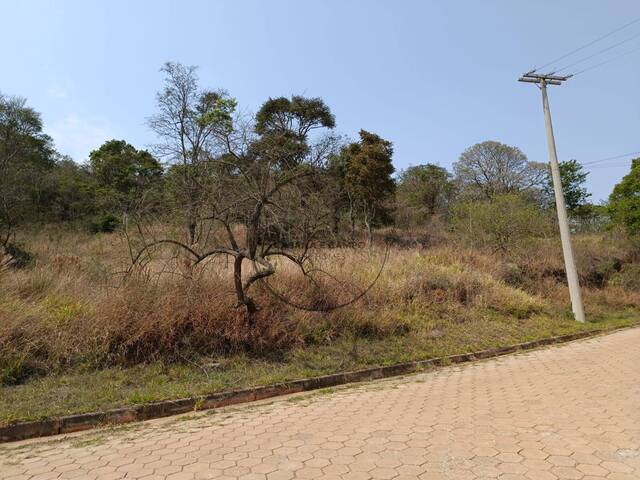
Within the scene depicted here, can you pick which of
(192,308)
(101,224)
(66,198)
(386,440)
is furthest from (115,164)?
(386,440)

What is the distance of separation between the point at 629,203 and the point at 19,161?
120ft

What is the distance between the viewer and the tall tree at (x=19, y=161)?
69.5ft

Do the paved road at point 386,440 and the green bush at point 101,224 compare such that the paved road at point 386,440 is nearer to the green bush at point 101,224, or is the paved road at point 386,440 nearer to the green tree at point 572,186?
the green bush at point 101,224

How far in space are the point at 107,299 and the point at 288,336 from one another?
347 centimetres

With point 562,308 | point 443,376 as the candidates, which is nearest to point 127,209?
point 443,376

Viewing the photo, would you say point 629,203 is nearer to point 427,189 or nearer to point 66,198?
point 427,189

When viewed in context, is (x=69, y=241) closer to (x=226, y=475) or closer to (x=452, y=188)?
(x=226, y=475)

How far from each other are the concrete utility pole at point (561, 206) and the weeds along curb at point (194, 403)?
7.28 metres

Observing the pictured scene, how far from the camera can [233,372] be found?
Answer: 736cm

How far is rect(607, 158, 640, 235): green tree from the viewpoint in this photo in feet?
85.3

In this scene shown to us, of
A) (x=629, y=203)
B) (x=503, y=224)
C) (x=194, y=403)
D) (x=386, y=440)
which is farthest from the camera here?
(x=629, y=203)

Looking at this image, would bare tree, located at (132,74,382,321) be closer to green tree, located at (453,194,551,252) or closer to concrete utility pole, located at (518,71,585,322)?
concrete utility pole, located at (518,71,585,322)

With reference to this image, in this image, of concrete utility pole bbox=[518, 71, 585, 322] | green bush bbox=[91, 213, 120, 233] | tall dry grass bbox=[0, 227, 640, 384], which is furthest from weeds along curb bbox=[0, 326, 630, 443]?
green bush bbox=[91, 213, 120, 233]

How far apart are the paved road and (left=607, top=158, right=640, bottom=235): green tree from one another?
A: 23774 mm
